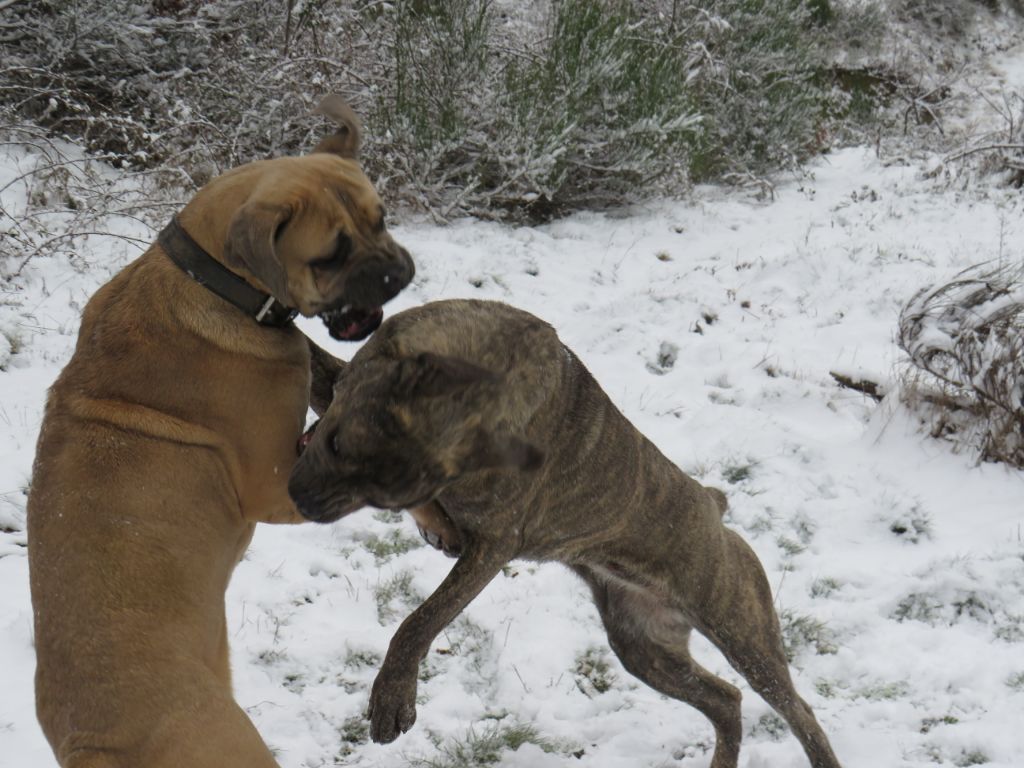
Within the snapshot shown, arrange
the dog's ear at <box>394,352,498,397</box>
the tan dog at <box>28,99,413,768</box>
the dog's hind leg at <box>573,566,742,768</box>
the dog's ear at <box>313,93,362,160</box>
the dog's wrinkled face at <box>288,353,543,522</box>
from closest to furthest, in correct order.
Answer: the tan dog at <box>28,99,413,768</box>, the dog's ear at <box>394,352,498,397</box>, the dog's wrinkled face at <box>288,353,543,522</box>, the dog's ear at <box>313,93,362,160</box>, the dog's hind leg at <box>573,566,742,768</box>

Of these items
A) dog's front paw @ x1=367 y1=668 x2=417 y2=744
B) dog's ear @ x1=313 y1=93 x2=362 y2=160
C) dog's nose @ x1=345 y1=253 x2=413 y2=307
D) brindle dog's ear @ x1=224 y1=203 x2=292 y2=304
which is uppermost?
dog's ear @ x1=313 y1=93 x2=362 y2=160

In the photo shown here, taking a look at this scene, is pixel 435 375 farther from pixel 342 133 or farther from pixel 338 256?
pixel 342 133

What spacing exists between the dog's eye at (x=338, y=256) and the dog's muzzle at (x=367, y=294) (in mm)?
52

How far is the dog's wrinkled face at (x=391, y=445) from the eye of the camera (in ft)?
9.61

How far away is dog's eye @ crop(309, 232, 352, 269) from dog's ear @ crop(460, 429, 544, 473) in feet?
2.25

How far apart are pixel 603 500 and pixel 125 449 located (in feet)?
5.18

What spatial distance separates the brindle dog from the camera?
9.70ft

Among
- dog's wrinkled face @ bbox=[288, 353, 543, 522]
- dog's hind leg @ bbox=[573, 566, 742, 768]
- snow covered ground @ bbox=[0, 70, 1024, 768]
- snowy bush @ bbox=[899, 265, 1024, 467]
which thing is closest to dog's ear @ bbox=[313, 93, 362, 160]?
dog's wrinkled face @ bbox=[288, 353, 543, 522]

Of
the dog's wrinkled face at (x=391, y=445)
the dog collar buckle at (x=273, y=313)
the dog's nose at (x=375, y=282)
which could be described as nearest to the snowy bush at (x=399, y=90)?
the dog collar buckle at (x=273, y=313)

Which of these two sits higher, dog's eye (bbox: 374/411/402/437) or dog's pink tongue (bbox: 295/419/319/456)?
dog's eye (bbox: 374/411/402/437)

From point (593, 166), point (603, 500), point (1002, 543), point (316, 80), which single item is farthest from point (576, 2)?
point (603, 500)

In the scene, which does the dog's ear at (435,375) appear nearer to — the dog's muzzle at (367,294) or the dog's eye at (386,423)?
the dog's eye at (386,423)

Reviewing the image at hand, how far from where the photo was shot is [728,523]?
5574mm

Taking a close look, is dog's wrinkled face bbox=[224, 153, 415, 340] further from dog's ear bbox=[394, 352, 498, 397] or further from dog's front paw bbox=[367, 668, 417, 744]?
dog's front paw bbox=[367, 668, 417, 744]
